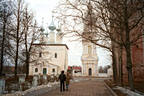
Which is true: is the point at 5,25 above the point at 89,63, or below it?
above

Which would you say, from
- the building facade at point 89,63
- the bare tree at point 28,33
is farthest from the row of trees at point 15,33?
the building facade at point 89,63

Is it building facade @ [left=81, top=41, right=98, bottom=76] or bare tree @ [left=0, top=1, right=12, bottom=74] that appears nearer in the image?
bare tree @ [left=0, top=1, right=12, bottom=74]

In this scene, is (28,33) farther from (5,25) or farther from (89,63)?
(89,63)

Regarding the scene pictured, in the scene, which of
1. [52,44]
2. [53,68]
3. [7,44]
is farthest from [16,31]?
[52,44]

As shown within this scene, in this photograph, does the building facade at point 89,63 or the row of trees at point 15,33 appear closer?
the row of trees at point 15,33

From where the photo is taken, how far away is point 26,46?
78.8 ft

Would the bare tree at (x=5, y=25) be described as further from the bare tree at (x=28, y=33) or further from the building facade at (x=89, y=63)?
the building facade at (x=89, y=63)

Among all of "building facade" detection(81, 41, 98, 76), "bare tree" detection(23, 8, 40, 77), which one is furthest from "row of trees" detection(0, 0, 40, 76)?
"building facade" detection(81, 41, 98, 76)

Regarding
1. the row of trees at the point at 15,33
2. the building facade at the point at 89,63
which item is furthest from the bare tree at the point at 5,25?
the building facade at the point at 89,63

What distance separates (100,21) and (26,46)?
1332cm

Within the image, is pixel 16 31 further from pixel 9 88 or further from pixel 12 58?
pixel 9 88

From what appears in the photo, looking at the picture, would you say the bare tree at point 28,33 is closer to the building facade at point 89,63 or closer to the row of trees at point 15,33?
the row of trees at point 15,33

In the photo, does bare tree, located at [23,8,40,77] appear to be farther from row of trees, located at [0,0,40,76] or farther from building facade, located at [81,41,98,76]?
building facade, located at [81,41,98,76]

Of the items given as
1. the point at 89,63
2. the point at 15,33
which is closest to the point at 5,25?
the point at 15,33
